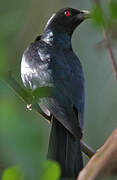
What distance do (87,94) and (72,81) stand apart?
14.6 feet

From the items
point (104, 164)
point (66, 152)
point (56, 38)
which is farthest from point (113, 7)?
point (56, 38)

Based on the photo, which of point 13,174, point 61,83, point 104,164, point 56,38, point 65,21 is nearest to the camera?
point 13,174

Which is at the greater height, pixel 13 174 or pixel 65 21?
pixel 13 174

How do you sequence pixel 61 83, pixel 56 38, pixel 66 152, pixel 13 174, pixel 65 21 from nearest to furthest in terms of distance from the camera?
pixel 13 174 → pixel 66 152 → pixel 61 83 → pixel 56 38 → pixel 65 21

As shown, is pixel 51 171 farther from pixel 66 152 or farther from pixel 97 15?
pixel 66 152

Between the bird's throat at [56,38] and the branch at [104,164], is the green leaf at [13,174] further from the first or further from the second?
the bird's throat at [56,38]

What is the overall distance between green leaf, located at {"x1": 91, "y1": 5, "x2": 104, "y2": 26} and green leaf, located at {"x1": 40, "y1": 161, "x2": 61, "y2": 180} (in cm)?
Result: 45

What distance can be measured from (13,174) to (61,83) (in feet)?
9.41

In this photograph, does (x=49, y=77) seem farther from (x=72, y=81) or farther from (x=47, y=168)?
(x=47, y=168)

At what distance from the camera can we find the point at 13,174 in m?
1.18

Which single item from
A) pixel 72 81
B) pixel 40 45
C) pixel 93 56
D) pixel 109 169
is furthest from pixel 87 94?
pixel 109 169

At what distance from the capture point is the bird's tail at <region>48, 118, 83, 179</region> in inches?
129

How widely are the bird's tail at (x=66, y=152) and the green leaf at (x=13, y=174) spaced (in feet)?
6.59

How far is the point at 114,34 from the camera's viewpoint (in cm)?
139
